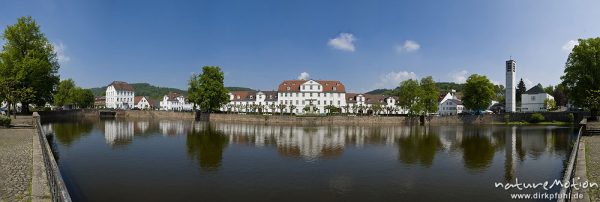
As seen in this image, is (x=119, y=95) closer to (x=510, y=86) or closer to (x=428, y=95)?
(x=428, y=95)

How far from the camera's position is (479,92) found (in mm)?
79812

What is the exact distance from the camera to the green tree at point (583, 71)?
56875 mm

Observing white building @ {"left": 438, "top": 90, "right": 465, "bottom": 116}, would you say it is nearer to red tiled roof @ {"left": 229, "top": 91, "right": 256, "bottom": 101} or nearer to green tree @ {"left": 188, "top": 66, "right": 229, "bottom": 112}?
red tiled roof @ {"left": 229, "top": 91, "right": 256, "bottom": 101}

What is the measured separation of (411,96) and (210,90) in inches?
1740

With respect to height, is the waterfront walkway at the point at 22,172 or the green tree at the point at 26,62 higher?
the green tree at the point at 26,62

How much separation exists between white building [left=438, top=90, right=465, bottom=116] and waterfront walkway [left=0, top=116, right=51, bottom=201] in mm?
107058

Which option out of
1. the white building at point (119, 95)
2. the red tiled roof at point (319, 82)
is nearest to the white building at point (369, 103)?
the red tiled roof at point (319, 82)

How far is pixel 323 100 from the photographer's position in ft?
343

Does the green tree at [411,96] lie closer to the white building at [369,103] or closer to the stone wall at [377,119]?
the stone wall at [377,119]

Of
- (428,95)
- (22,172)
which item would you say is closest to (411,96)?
(428,95)

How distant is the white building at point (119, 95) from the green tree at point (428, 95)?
363 ft

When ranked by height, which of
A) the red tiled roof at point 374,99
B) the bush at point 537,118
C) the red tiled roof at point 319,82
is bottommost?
the bush at point 537,118

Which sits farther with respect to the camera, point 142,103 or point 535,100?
point 142,103

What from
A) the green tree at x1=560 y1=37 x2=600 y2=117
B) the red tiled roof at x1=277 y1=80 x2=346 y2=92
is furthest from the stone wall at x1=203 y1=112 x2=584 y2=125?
the red tiled roof at x1=277 y1=80 x2=346 y2=92
